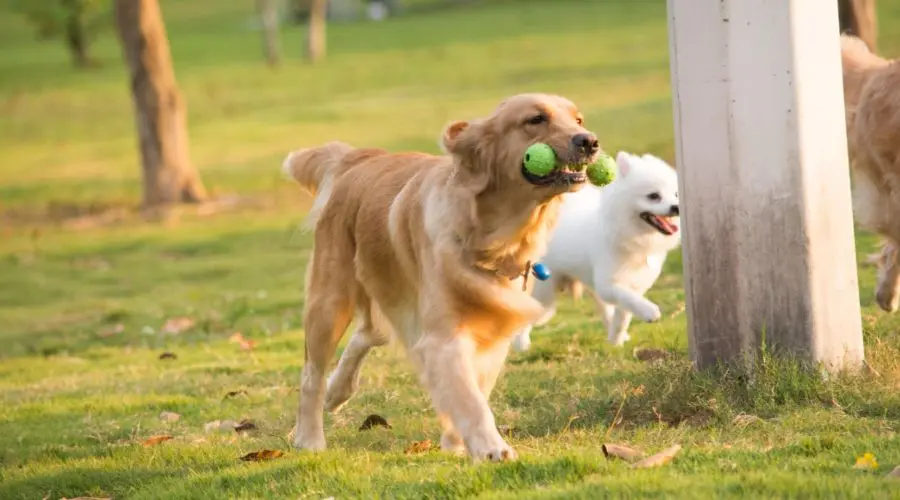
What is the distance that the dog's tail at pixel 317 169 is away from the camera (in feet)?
23.2

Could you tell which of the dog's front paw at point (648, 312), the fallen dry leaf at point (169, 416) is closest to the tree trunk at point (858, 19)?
the dog's front paw at point (648, 312)

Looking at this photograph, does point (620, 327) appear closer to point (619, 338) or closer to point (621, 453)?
point (619, 338)

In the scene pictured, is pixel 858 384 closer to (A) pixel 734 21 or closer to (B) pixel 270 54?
(A) pixel 734 21

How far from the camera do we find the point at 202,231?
1875 cm

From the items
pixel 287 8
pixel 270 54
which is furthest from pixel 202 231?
pixel 287 8

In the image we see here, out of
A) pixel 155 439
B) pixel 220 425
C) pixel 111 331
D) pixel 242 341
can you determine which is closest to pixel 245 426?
pixel 220 425

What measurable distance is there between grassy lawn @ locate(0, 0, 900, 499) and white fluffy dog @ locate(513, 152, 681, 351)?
Answer: 261mm

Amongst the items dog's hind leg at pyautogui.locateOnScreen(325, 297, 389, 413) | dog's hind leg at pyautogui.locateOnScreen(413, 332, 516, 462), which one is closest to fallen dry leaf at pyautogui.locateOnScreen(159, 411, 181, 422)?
dog's hind leg at pyautogui.locateOnScreen(325, 297, 389, 413)

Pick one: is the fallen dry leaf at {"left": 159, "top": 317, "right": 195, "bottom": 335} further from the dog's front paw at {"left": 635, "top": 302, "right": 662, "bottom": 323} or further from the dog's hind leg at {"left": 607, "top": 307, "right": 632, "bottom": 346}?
the dog's front paw at {"left": 635, "top": 302, "right": 662, "bottom": 323}

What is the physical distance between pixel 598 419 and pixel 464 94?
87.4ft

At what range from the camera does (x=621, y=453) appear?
517cm

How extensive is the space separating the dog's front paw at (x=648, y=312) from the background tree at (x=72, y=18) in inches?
1289

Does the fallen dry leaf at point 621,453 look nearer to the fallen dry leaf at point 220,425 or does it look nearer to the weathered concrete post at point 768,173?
the weathered concrete post at point 768,173

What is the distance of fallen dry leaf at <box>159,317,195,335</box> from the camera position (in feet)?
39.3
